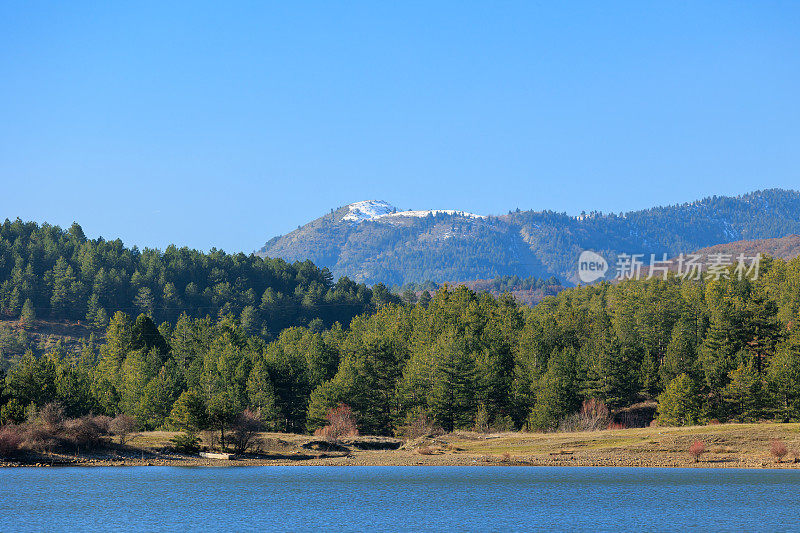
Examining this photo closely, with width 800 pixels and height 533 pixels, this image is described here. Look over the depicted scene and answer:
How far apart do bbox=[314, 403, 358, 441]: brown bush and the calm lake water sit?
2430 centimetres

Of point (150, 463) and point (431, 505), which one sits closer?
point (431, 505)

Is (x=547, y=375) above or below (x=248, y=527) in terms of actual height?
above

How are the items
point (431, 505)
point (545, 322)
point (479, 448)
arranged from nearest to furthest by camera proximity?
point (431, 505), point (479, 448), point (545, 322)

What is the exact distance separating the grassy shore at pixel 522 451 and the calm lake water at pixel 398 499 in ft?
14.0

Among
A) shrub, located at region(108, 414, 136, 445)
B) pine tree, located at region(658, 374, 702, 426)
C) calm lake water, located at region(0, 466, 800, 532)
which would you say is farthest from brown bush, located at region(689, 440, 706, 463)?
shrub, located at region(108, 414, 136, 445)

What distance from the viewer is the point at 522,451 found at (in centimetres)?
10706

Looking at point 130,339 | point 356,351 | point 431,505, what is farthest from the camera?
point 130,339

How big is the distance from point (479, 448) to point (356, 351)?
119 feet

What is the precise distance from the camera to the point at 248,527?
61906mm

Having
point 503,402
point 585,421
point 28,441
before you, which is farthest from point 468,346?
point 28,441

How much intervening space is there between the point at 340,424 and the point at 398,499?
4854 centimetres

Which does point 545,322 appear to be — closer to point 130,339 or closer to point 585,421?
point 585,421

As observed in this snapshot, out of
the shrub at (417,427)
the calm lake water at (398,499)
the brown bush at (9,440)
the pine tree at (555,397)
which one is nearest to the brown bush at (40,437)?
the brown bush at (9,440)

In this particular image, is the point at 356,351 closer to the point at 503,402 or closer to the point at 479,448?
the point at 503,402
